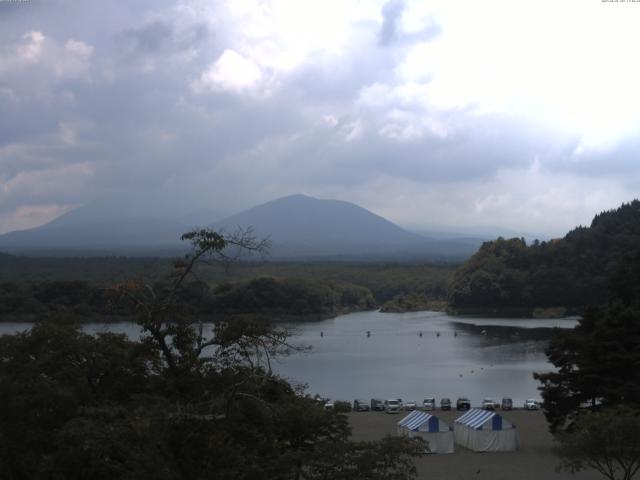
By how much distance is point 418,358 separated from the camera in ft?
91.6

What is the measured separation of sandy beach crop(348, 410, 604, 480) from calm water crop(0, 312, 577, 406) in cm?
197

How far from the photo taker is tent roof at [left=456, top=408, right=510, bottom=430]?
1174cm

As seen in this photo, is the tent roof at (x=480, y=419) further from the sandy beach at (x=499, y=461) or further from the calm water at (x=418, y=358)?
the calm water at (x=418, y=358)

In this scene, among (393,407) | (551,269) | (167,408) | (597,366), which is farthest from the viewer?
(551,269)

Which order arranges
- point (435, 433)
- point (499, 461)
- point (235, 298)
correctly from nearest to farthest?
point (499, 461) < point (435, 433) < point (235, 298)

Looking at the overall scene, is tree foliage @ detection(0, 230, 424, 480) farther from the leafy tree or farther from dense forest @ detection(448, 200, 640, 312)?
dense forest @ detection(448, 200, 640, 312)

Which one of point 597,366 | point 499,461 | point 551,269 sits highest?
point 551,269

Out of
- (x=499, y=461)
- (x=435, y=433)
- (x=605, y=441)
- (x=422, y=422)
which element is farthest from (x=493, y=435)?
(x=605, y=441)

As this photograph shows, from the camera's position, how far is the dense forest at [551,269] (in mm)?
44844

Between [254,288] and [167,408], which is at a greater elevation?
[167,408]

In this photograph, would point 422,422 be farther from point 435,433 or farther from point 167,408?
point 167,408

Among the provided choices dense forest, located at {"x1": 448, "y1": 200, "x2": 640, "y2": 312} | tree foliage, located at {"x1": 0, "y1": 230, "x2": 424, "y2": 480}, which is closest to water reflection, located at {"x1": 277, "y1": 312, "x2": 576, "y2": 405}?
dense forest, located at {"x1": 448, "y1": 200, "x2": 640, "y2": 312}

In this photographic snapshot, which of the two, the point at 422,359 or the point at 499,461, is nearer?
the point at 499,461

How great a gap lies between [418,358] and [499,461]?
55.4 feet
